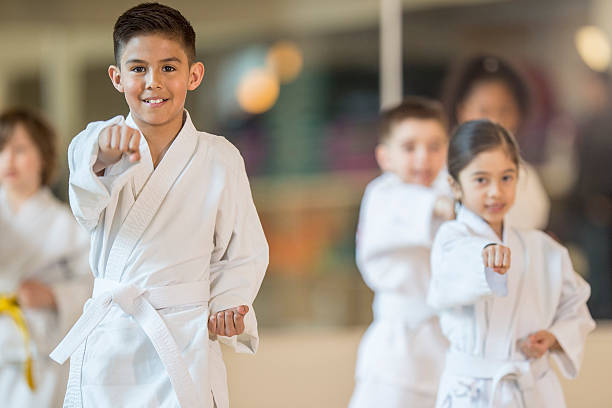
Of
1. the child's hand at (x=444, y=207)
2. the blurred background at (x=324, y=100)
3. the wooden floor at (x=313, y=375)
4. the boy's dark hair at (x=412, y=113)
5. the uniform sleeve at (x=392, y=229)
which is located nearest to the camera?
the child's hand at (x=444, y=207)

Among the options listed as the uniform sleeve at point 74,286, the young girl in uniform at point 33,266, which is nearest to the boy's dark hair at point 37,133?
the young girl in uniform at point 33,266

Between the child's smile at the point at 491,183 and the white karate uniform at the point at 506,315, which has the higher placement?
the child's smile at the point at 491,183

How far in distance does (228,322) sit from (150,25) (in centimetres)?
62

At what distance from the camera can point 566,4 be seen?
4.79 meters

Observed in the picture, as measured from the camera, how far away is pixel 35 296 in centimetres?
254

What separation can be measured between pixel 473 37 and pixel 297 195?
5.27ft

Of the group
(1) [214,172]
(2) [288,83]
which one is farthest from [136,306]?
(2) [288,83]

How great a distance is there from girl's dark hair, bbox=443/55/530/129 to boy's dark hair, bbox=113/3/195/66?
3.71 ft

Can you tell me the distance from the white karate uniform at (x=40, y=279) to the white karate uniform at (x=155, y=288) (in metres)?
0.95

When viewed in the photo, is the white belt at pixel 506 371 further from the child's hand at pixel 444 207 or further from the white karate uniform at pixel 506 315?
the child's hand at pixel 444 207

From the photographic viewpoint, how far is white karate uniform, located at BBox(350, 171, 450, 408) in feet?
8.05

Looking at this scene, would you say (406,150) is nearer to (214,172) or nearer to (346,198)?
(214,172)

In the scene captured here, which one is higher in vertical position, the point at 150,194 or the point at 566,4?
the point at 566,4

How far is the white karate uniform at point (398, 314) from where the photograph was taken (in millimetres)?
2453
